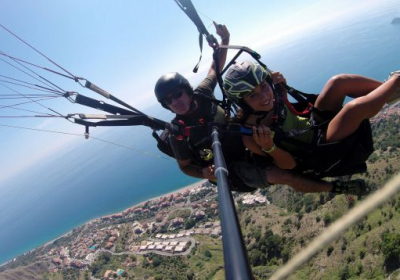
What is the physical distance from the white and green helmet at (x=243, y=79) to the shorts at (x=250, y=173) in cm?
80

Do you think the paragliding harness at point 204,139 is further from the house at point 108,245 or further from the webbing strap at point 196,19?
the house at point 108,245

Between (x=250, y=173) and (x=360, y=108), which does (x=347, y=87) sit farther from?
(x=250, y=173)

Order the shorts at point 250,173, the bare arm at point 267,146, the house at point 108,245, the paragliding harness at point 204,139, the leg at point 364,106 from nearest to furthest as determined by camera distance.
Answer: the leg at point 364,106, the bare arm at point 267,146, the paragliding harness at point 204,139, the shorts at point 250,173, the house at point 108,245

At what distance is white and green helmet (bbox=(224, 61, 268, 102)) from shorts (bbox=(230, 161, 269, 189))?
0.80 metres

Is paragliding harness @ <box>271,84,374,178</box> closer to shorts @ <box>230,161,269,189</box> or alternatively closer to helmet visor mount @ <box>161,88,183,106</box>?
shorts @ <box>230,161,269,189</box>

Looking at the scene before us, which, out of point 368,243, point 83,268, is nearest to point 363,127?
point 368,243

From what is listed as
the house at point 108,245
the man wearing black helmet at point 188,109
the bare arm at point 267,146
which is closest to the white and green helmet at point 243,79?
the bare arm at point 267,146

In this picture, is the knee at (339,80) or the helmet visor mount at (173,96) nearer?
the knee at (339,80)

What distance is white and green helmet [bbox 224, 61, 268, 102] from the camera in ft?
8.21

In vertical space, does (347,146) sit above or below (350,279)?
above

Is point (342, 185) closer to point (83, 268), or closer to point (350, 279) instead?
point (350, 279)

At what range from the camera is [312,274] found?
856 inches

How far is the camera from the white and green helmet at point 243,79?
2.50 metres

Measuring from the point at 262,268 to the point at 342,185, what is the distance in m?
24.3
